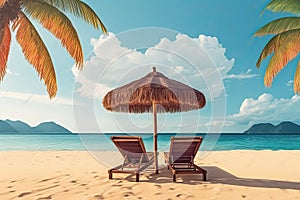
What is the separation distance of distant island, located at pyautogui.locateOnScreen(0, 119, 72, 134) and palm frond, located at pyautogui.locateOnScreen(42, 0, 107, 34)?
185 ft

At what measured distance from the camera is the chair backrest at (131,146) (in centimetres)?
531

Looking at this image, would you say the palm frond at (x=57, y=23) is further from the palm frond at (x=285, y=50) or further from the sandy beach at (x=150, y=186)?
the palm frond at (x=285, y=50)

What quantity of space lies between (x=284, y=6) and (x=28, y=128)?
210 feet

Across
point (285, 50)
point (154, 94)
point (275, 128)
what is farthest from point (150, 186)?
point (275, 128)

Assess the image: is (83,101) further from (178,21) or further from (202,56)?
(178,21)

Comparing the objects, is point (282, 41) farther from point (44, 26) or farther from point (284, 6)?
point (44, 26)

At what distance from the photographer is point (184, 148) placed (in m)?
5.26

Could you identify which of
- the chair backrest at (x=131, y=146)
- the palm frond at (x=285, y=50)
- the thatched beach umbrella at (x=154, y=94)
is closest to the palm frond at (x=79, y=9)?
the thatched beach umbrella at (x=154, y=94)

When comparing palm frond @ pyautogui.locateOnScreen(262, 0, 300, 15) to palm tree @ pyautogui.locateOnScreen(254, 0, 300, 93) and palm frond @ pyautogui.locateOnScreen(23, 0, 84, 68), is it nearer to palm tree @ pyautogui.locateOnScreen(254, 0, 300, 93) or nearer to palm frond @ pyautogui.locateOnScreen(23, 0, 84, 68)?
palm tree @ pyautogui.locateOnScreen(254, 0, 300, 93)

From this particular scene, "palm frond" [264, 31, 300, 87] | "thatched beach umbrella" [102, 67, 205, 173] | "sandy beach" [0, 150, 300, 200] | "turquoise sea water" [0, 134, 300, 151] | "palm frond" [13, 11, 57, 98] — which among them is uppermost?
"palm frond" [264, 31, 300, 87]

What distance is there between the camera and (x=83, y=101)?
953 centimetres

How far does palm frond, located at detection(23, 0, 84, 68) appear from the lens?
542 cm

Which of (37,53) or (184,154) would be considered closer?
(184,154)

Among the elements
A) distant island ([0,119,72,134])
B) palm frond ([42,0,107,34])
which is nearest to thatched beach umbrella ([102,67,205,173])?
palm frond ([42,0,107,34])
